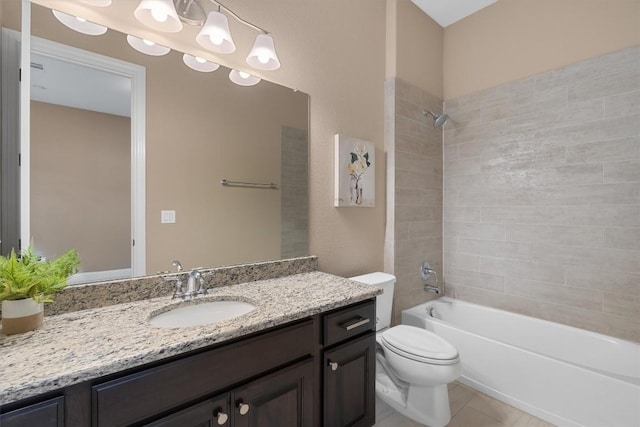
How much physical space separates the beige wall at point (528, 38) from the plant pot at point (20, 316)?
3.24 m

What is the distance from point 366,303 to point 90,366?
1035mm

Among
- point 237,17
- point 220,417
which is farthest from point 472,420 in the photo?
point 237,17

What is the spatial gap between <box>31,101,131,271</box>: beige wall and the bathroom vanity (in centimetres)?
26

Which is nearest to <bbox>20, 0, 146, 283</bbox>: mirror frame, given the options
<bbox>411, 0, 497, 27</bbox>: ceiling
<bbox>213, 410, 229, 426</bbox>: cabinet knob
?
<bbox>213, 410, 229, 426</bbox>: cabinet knob

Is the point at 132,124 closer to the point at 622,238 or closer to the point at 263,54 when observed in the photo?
the point at 263,54

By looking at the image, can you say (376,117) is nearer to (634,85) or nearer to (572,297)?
(634,85)

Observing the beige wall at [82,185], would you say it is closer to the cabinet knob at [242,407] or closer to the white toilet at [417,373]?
the cabinet knob at [242,407]

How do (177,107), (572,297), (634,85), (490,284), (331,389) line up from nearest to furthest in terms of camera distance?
(331,389), (177,107), (634,85), (572,297), (490,284)

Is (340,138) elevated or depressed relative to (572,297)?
elevated

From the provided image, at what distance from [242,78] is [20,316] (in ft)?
4.43

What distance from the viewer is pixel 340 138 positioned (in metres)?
1.98

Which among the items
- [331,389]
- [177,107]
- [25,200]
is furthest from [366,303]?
[25,200]

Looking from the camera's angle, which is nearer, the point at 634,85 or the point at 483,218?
the point at 634,85

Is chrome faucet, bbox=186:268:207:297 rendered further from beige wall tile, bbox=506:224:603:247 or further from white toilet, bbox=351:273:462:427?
beige wall tile, bbox=506:224:603:247
